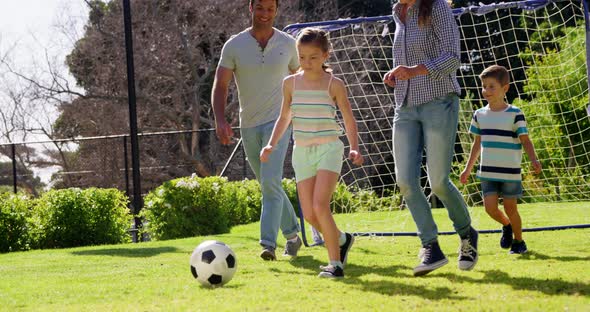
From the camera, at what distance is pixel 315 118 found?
5523 mm

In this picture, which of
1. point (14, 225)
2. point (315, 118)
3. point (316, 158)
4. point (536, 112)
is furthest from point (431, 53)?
point (536, 112)

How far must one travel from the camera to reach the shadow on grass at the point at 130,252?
27.2 feet

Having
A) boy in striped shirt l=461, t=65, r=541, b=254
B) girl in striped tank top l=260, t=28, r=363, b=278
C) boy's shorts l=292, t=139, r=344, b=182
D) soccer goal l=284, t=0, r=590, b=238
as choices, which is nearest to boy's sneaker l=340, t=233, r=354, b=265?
girl in striped tank top l=260, t=28, r=363, b=278

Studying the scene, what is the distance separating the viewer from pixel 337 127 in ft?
18.2

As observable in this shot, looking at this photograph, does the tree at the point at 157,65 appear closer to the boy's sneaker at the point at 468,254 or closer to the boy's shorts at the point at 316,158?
the boy's shorts at the point at 316,158

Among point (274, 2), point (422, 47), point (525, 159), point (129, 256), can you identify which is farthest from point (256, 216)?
point (422, 47)

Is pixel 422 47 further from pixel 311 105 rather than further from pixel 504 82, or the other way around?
pixel 504 82

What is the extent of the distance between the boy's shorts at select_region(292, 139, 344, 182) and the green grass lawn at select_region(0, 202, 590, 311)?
0.66 meters

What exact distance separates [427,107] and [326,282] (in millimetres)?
1188

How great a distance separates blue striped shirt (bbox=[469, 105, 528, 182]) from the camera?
648 cm

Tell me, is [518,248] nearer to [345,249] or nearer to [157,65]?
[345,249]

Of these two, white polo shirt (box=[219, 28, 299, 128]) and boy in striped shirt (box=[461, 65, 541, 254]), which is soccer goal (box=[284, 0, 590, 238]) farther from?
white polo shirt (box=[219, 28, 299, 128])

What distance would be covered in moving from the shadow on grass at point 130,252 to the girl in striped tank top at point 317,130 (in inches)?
118

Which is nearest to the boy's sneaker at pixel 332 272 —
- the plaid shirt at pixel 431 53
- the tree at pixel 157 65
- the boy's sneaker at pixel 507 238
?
the plaid shirt at pixel 431 53
